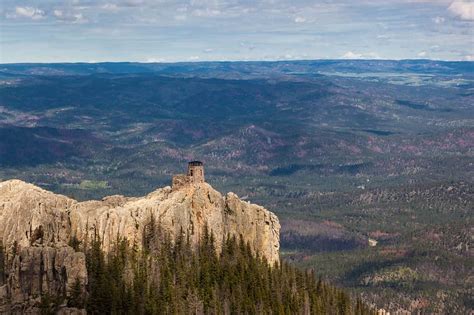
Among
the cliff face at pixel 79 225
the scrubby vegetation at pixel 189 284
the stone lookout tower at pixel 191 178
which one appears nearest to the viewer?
the cliff face at pixel 79 225

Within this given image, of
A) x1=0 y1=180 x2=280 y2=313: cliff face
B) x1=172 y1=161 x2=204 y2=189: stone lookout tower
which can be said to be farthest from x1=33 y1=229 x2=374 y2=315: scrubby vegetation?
x1=172 y1=161 x2=204 y2=189: stone lookout tower

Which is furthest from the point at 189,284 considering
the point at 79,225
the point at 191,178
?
the point at 191,178

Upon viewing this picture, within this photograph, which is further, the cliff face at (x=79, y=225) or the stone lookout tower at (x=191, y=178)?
the stone lookout tower at (x=191, y=178)

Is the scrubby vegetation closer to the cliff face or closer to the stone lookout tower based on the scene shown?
the cliff face

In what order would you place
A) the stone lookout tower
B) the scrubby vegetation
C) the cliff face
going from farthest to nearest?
the stone lookout tower
the scrubby vegetation
the cliff face

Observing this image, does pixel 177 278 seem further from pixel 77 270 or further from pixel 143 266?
pixel 77 270

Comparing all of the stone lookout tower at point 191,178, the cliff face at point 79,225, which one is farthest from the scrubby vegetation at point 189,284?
the stone lookout tower at point 191,178

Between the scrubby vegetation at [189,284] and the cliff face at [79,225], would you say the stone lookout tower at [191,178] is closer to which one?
the cliff face at [79,225]

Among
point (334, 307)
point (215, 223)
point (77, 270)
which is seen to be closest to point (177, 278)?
point (215, 223)
